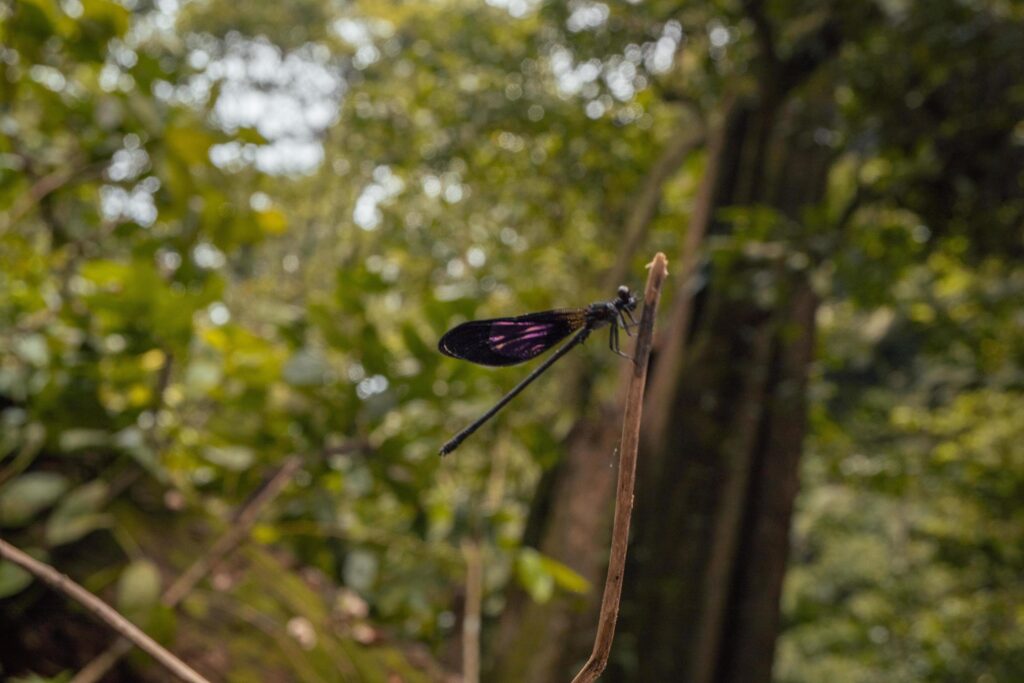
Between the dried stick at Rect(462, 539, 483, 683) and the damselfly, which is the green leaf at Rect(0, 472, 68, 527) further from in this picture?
the damselfly

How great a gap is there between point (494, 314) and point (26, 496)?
124 centimetres

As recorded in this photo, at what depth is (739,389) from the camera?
2596 millimetres

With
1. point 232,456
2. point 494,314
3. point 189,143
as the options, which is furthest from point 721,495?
point 189,143

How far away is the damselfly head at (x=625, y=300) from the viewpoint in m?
0.40

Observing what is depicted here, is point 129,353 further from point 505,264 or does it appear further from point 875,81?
point 875,81

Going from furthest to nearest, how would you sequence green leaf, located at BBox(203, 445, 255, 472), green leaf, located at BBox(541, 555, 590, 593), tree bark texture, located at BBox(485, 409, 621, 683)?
1. tree bark texture, located at BBox(485, 409, 621, 683)
2. green leaf, located at BBox(203, 445, 255, 472)
3. green leaf, located at BBox(541, 555, 590, 593)

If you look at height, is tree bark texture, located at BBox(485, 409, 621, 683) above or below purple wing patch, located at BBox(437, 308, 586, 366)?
above

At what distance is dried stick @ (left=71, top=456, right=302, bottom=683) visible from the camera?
1.07m

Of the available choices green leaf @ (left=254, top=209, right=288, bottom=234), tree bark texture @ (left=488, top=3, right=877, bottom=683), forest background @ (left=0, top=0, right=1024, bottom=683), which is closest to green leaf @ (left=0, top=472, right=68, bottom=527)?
forest background @ (left=0, top=0, right=1024, bottom=683)

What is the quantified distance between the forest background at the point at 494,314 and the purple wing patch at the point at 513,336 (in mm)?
819

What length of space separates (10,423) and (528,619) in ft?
4.49

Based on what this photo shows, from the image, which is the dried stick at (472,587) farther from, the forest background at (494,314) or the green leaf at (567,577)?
the green leaf at (567,577)

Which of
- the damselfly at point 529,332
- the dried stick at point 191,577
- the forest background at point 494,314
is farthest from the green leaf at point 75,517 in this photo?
the damselfly at point 529,332

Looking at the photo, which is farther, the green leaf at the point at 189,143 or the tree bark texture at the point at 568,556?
the tree bark texture at the point at 568,556
